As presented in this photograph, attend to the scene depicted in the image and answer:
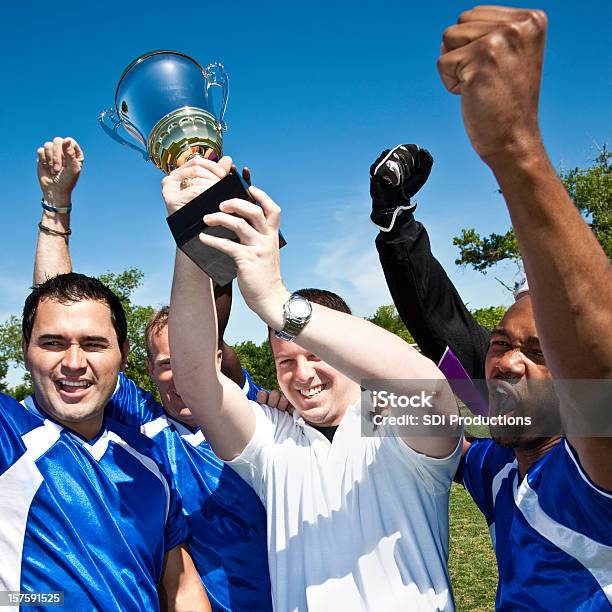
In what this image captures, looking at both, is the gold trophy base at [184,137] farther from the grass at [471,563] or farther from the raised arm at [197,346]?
the grass at [471,563]

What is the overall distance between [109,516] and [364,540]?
0.96 meters

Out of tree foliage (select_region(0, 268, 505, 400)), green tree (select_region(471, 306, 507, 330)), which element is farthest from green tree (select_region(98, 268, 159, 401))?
green tree (select_region(471, 306, 507, 330))

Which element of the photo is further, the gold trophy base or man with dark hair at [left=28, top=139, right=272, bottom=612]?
man with dark hair at [left=28, top=139, right=272, bottom=612]

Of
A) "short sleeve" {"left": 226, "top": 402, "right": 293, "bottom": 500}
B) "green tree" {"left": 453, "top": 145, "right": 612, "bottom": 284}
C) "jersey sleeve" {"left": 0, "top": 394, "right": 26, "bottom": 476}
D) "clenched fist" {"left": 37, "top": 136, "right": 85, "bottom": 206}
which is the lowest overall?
"short sleeve" {"left": 226, "top": 402, "right": 293, "bottom": 500}

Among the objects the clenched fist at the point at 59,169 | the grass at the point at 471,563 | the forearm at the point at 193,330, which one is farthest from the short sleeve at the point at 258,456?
the grass at the point at 471,563

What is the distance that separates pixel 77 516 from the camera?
220 cm

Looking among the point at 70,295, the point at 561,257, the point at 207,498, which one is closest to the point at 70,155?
the point at 70,295

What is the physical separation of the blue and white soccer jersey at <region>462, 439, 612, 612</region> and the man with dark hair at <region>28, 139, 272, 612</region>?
1.10m

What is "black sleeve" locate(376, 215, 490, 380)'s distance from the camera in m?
3.22

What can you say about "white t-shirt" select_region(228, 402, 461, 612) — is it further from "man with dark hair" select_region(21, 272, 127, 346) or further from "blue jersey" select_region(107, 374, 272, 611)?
"man with dark hair" select_region(21, 272, 127, 346)

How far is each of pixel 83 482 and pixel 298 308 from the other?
3.87 ft

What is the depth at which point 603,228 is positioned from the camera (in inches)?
1031

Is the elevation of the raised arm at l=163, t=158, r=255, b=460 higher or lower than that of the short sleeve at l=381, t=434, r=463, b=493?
higher

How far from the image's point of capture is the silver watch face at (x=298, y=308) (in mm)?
1760
